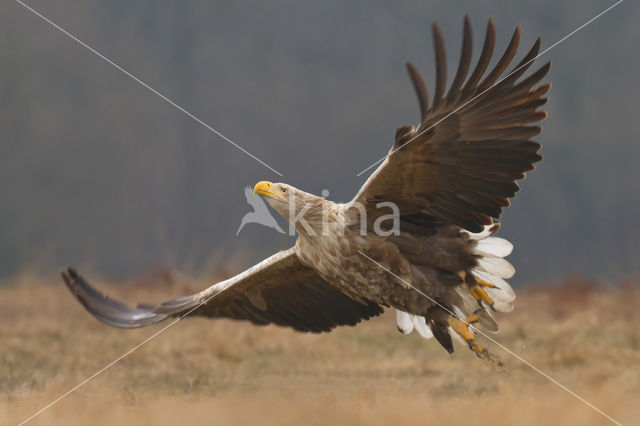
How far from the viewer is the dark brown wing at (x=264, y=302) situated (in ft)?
17.4

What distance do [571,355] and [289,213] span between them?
12.9ft

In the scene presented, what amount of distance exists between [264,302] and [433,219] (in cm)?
172

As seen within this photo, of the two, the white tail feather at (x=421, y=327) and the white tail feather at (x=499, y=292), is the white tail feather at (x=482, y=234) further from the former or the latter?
the white tail feather at (x=421, y=327)

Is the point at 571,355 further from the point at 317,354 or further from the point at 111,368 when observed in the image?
the point at 111,368

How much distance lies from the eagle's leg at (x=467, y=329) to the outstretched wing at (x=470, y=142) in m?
0.73

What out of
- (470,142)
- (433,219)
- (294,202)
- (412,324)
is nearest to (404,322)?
(412,324)

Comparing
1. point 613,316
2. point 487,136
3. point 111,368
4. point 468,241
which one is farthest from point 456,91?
point 613,316

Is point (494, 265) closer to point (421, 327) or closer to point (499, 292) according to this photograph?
point (499, 292)

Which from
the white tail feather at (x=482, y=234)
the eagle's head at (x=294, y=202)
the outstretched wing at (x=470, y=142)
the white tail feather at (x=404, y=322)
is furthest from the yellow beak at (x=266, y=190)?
the white tail feather at (x=404, y=322)

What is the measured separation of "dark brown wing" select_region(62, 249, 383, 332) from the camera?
5297 mm

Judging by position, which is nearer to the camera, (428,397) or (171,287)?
(428,397)

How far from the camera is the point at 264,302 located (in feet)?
18.4

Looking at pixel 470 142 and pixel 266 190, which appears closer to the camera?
pixel 470 142

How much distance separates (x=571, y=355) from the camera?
23.3 feet
